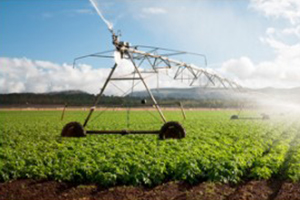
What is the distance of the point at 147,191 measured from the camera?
8570 millimetres

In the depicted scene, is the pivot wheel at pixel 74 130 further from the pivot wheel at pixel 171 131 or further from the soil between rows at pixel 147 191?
the soil between rows at pixel 147 191

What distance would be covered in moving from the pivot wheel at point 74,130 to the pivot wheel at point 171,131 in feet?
12.3

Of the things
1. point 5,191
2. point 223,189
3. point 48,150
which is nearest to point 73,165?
point 5,191

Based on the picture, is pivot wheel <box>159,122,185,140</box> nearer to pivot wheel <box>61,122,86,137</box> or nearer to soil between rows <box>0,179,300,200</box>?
pivot wheel <box>61,122,86,137</box>

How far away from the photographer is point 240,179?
31.3 feet

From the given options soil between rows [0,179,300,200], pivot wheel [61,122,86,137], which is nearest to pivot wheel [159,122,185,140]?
pivot wheel [61,122,86,137]

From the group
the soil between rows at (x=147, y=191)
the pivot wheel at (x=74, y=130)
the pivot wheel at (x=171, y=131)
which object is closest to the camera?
the soil between rows at (x=147, y=191)

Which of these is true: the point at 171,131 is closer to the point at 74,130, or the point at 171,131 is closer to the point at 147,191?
the point at 74,130

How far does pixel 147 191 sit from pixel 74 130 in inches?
327

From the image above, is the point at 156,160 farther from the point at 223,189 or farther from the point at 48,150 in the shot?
the point at 48,150

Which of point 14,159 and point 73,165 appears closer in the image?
point 73,165

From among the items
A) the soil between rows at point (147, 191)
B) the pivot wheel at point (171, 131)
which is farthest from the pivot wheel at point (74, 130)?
the soil between rows at point (147, 191)

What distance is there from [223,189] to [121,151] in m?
4.18

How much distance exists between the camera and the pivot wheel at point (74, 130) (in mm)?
15930
